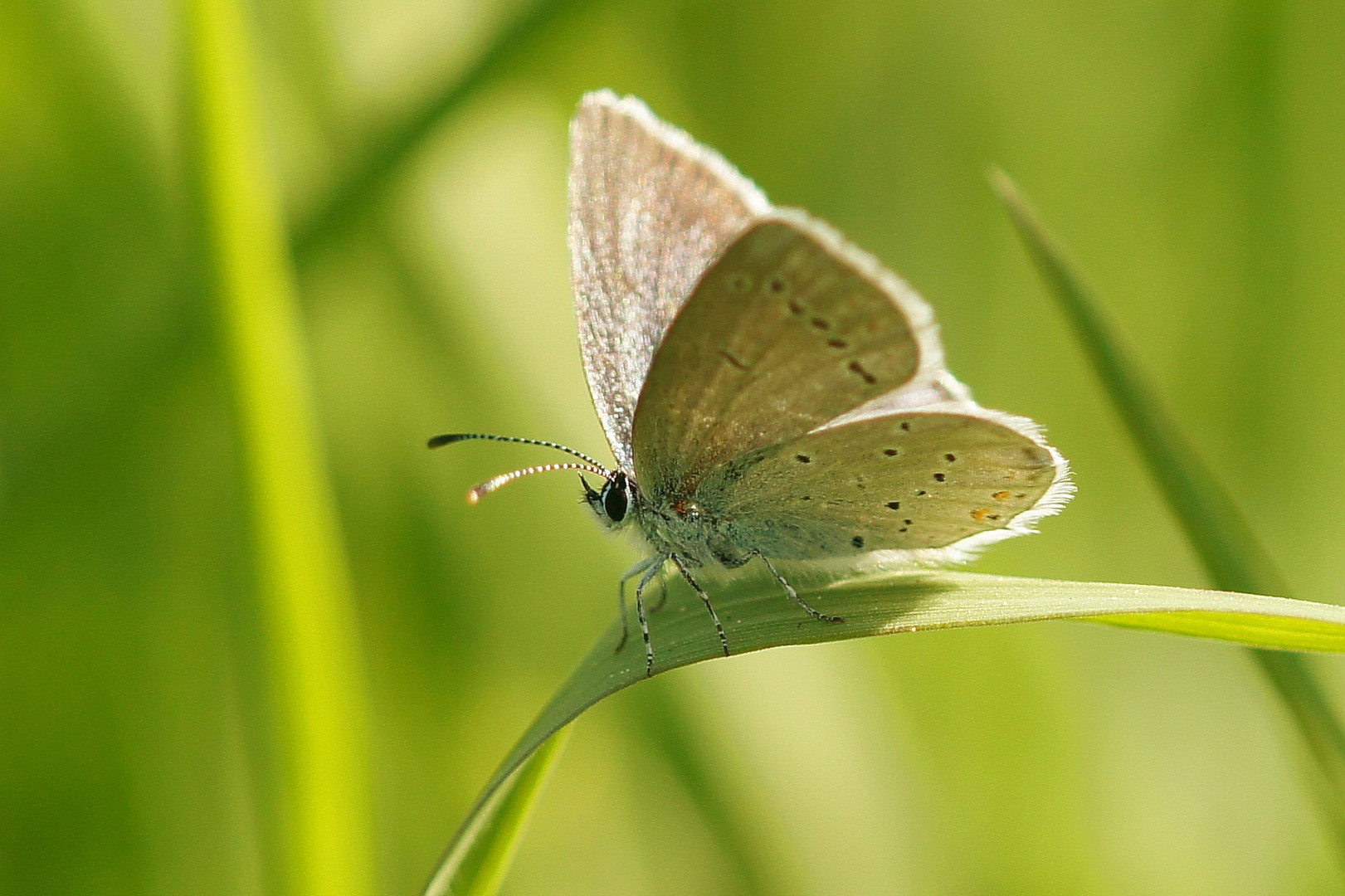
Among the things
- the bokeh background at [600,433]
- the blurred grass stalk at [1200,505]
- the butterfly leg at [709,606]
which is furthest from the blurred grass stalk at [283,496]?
the blurred grass stalk at [1200,505]

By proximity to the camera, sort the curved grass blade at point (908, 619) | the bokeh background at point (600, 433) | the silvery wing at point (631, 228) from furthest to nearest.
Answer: the bokeh background at point (600, 433)
the silvery wing at point (631, 228)
the curved grass blade at point (908, 619)

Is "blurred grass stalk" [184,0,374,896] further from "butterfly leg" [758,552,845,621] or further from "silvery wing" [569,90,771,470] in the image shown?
"butterfly leg" [758,552,845,621]

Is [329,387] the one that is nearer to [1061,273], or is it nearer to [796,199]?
[796,199]

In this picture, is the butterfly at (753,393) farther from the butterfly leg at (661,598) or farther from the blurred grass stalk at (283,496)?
the blurred grass stalk at (283,496)

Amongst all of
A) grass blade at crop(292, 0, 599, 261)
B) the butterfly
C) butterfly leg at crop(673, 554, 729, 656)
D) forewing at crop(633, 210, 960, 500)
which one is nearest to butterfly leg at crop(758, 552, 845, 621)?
the butterfly

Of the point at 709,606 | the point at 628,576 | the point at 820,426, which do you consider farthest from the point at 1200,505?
the point at 628,576

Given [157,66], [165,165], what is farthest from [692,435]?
[157,66]
